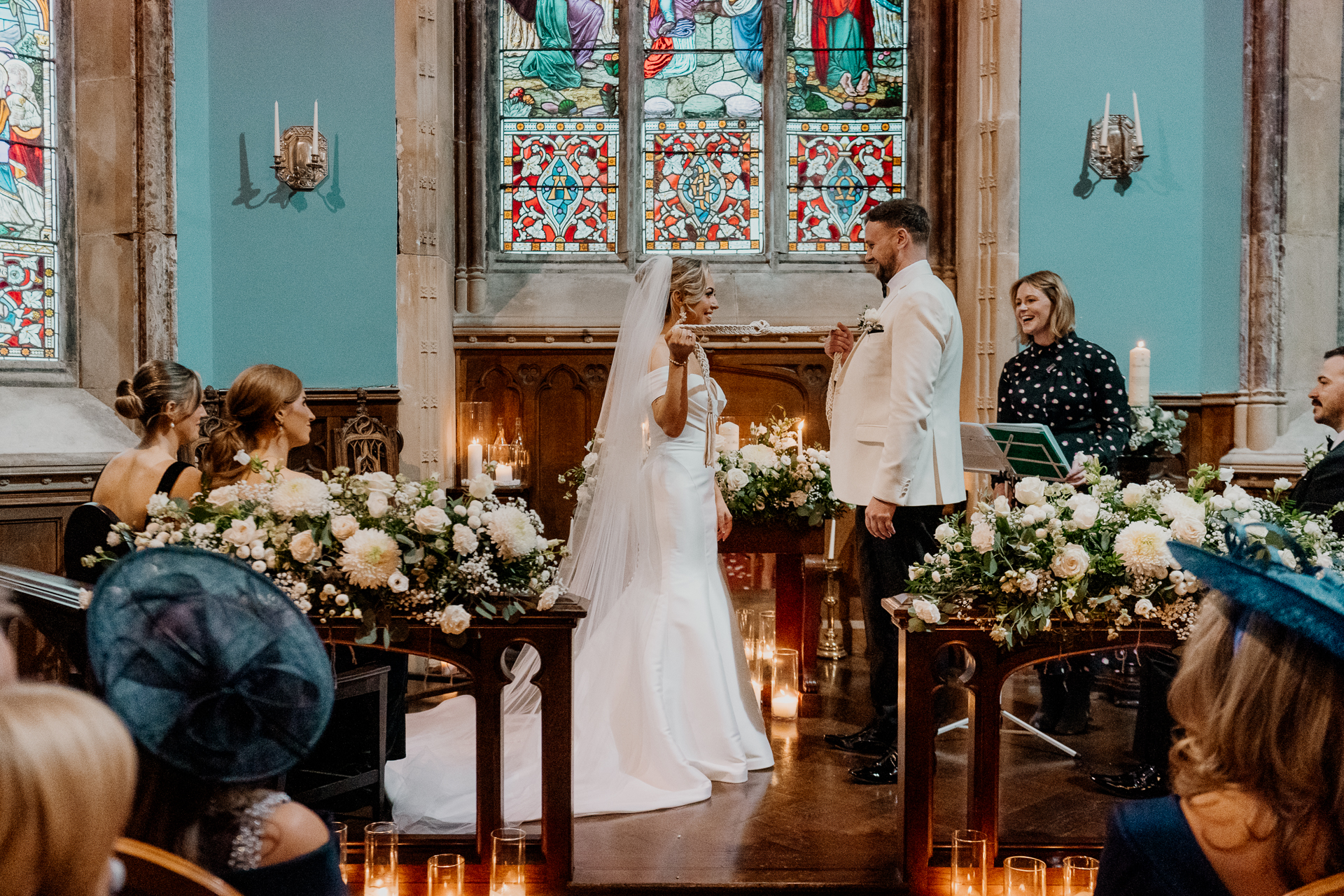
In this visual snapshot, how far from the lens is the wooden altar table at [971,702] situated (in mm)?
2684

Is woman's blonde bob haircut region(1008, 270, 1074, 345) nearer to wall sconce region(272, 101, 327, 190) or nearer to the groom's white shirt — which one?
the groom's white shirt

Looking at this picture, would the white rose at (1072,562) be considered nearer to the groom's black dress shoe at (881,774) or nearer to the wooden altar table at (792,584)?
the groom's black dress shoe at (881,774)

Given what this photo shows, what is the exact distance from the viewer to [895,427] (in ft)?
11.3

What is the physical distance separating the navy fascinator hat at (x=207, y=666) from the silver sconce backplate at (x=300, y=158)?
5.17 meters

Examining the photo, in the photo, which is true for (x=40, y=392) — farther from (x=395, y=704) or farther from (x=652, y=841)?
(x=652, y=841)

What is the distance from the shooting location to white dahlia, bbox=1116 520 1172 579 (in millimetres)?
2541

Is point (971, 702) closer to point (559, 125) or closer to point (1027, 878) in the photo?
point (1027, 878)

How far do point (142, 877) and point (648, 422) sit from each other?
2.93m

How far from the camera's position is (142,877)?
1028 mm

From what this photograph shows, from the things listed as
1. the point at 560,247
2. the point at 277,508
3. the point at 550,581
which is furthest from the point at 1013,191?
the point at 277,508

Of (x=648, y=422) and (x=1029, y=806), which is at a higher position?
(x=648, y=422)

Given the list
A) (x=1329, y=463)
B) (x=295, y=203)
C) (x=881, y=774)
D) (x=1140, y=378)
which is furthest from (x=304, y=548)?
(x=295, y=203)

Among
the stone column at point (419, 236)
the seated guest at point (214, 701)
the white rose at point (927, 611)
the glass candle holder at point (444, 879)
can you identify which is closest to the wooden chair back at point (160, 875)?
the seated guest at point (214, 701)

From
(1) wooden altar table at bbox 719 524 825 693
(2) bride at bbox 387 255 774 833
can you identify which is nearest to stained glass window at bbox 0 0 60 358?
(2) bride at bbox 387 255 774 833
